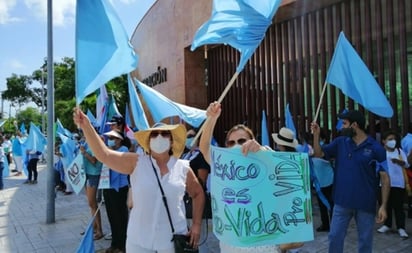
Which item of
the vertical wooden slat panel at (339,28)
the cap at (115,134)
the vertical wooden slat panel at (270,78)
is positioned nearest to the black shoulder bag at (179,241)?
the cap at (115,134)

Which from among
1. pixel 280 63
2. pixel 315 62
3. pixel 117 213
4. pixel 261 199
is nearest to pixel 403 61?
pixel 315 62

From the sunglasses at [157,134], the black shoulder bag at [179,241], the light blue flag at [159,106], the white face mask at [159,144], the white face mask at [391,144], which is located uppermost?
the light blue flag at [159,106]

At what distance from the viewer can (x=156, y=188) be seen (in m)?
2.92

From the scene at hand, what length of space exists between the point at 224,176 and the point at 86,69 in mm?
1544

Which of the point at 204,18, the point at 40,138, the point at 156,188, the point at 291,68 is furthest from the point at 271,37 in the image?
the point at 156,188

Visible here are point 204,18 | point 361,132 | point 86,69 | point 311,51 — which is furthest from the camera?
point 204,18

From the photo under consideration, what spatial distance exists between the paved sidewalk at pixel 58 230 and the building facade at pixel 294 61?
257cm

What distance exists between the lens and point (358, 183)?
3.95 meters

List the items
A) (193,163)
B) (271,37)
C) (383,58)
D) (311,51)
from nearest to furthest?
1. (193,163)
2. (383,58)
3. (311,51)
4. (271,37)

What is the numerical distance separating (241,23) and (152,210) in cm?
181

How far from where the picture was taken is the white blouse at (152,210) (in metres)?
2.87

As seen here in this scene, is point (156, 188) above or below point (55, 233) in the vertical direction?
above

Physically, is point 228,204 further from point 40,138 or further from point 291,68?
point 40,138

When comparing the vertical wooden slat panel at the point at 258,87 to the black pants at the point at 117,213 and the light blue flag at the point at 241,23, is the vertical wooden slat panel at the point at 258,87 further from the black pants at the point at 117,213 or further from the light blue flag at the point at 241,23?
the light blue flag at the point at 241,23
